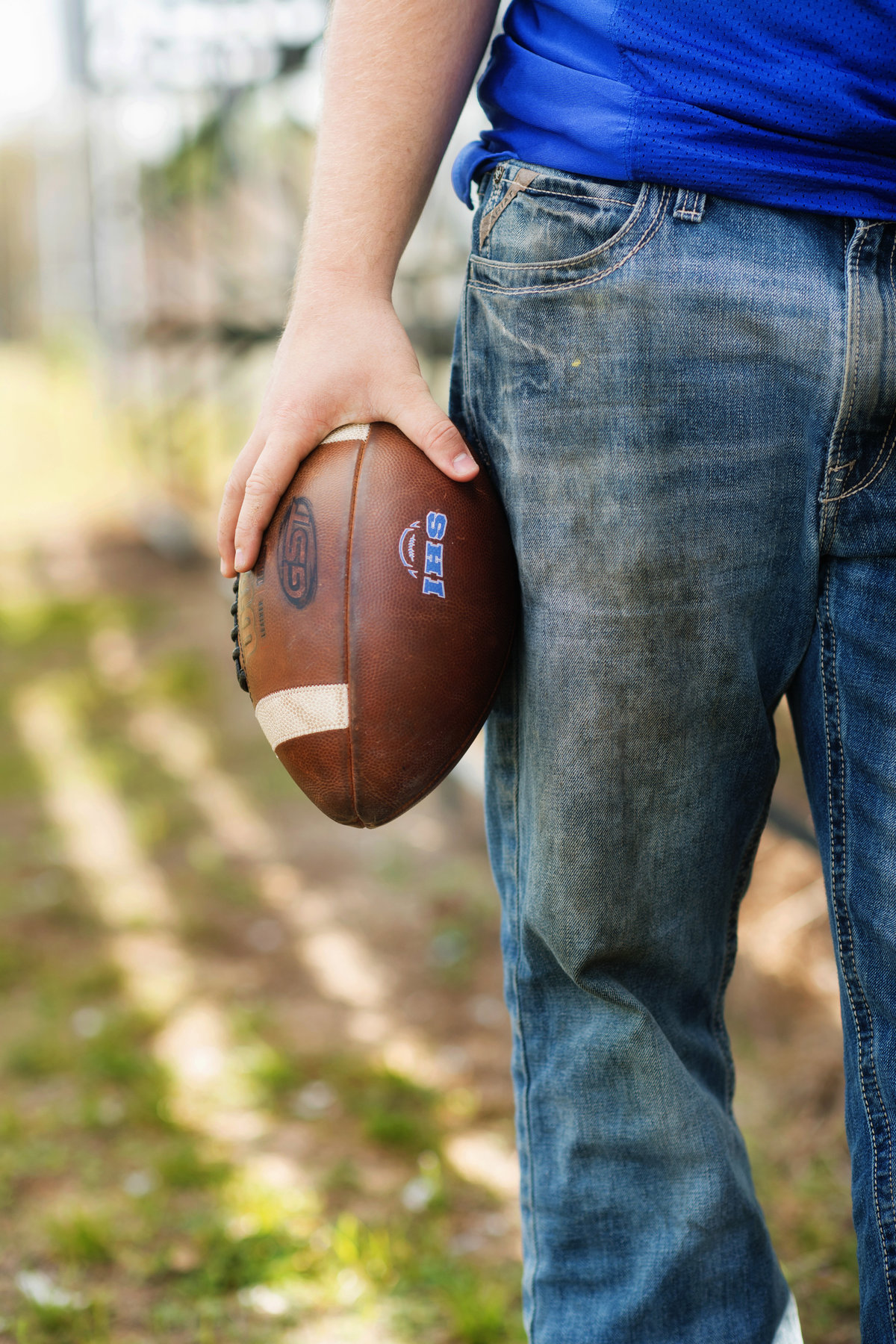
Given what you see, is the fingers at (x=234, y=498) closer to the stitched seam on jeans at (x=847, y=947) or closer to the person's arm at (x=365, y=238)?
the person's arm at (x=365, y=238)

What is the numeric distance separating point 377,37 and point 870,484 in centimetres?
58

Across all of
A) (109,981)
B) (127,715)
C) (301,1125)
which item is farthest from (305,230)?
(127,715)

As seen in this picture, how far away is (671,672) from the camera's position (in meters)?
0.98

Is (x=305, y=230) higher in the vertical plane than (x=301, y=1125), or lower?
higher

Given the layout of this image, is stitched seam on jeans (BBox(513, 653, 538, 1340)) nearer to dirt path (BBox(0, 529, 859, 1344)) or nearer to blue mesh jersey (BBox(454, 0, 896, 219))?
blue mesh jersey (BBox(454, 0, 896, 219))

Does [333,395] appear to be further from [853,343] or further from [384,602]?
[853,343]

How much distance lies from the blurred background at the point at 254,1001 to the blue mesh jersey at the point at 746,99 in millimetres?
1549

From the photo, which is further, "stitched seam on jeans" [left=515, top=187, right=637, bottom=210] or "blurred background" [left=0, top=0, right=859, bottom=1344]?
"blurred background" [left=0, top=0, right=859, bottom=1344]

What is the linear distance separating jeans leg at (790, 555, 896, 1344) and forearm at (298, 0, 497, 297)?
1.63ft

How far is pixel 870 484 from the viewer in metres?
0.96

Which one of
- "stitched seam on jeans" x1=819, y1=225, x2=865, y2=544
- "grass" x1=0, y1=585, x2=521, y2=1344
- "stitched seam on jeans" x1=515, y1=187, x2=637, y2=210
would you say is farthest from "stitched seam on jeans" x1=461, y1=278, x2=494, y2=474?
"grass" x1=0, y1=585, x2=521, y2=1344

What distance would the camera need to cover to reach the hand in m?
1.04

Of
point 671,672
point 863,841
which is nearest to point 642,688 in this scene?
point 671,672

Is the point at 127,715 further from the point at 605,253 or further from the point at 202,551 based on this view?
the point at 605,253
